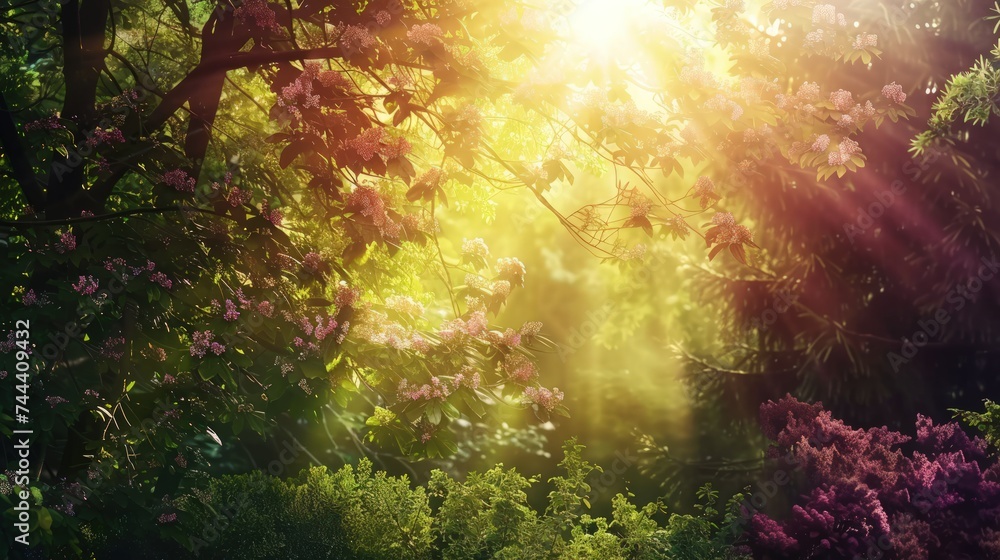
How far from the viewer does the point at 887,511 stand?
6652mm

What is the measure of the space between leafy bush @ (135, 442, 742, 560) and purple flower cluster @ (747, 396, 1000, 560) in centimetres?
60

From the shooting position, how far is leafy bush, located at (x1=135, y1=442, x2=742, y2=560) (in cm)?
707

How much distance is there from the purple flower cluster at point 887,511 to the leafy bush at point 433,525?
1.95 feet

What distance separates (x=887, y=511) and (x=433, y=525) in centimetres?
380

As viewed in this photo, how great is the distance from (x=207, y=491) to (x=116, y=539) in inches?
45.6

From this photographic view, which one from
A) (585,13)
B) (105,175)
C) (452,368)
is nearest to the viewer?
(585,13)

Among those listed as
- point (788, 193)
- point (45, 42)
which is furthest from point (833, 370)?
point (45, 42)

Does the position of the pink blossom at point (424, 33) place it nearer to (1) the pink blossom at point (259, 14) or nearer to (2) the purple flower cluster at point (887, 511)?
(1) the pink blossom at point (259, 14)

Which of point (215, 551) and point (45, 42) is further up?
point (45, 42)

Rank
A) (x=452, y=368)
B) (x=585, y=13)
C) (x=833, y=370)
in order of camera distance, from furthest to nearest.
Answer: (x=833, y=370) < (x=452, y=368) < (x=585, y=13)

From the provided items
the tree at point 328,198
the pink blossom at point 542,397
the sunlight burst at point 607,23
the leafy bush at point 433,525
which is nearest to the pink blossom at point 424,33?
the tree at point 328,198

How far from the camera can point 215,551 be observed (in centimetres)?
746

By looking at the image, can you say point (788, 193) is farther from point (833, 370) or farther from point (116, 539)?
point (116, 539)

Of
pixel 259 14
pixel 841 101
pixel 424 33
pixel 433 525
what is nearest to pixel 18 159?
pixel 259 14
